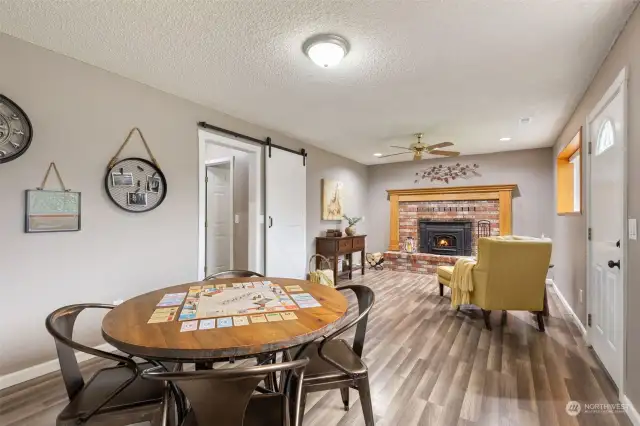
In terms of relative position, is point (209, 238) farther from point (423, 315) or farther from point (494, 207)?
point (494, 207)

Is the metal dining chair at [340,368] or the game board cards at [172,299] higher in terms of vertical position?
the game board cards at [172,299]

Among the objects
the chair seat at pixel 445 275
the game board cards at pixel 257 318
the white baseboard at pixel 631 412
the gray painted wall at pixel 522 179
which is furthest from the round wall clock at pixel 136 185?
the gray painted wall at pixel 522 179

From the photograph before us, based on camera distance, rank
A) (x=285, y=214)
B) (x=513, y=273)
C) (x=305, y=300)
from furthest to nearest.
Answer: (x=285, y=214) < (x=513, y=273) < (x=305, y=300)

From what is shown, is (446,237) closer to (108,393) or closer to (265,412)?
(265,412)

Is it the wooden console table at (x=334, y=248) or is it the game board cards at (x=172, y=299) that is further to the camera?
the wooden console table at (x=334, y=248)

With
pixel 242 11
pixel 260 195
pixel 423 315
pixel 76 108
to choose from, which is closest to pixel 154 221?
pixel 76 108

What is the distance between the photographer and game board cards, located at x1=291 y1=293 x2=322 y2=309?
59.0 inches

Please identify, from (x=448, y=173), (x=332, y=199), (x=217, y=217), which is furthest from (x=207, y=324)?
(x=448, y=173)

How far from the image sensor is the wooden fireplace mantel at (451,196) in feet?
18.8

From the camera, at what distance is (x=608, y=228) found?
225 centimetres

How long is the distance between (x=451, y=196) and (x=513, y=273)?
3340mm

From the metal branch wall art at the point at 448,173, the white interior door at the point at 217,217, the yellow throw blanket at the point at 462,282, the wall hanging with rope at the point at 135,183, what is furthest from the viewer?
the metal branch wall art at the point at 448,173

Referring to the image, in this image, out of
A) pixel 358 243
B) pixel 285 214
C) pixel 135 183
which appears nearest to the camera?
pixel 135 183

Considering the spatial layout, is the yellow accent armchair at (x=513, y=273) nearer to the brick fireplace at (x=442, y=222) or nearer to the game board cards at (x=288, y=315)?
the game board cards at (x=288, y=315)
